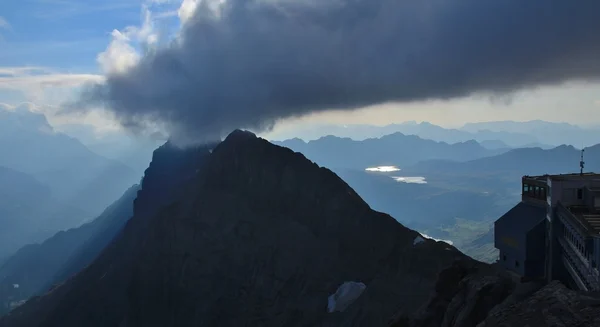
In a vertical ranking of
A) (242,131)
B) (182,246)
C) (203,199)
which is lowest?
(182,246)

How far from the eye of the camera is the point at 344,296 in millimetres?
100062

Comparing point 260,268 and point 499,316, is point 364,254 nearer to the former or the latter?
point 260,268

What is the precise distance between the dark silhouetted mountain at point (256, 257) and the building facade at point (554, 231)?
Result: 2403 cm

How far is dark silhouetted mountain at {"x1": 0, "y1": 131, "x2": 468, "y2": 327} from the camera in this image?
101 metres

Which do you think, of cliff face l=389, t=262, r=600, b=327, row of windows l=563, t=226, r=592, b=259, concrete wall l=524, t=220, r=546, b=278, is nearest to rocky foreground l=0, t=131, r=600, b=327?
cliff face l=389, t=262, r=600, b=327

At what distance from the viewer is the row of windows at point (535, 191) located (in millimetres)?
65644

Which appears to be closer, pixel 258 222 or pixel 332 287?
pixel 332 287

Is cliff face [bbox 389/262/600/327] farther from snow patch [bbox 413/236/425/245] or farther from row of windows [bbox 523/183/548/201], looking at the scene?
snow patch [bbox 413/236/425/245]

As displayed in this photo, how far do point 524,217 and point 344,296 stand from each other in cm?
4332

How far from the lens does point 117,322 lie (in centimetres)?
14338

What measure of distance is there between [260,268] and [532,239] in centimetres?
7115

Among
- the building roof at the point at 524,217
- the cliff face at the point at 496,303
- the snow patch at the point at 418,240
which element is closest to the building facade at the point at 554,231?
the building roof at the point at 524,217

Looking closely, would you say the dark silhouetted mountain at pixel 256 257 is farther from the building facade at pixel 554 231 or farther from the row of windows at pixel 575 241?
the row of windows at pixel 575 241

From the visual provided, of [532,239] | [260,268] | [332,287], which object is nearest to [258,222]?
[260,268]
